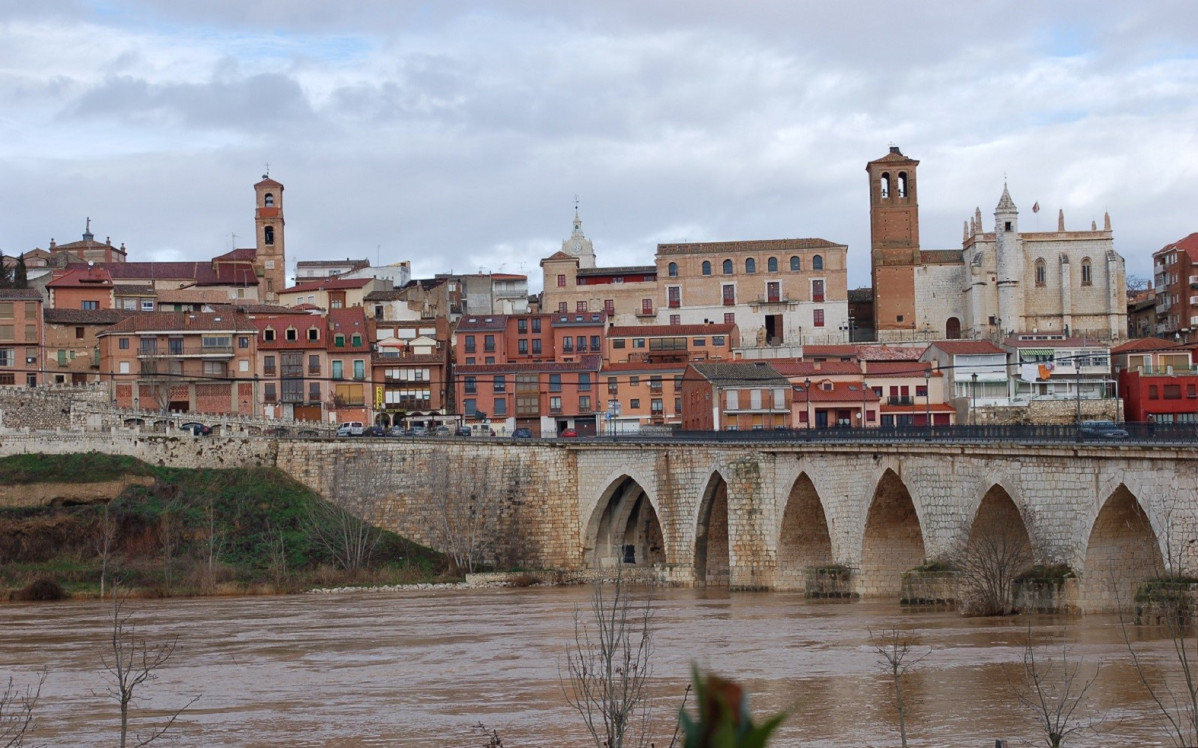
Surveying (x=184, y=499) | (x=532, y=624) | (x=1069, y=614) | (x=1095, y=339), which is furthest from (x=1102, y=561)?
(x=1095, y=339)

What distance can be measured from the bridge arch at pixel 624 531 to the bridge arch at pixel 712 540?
4.22 m

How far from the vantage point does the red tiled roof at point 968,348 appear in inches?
2945

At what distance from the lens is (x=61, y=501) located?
56.9m

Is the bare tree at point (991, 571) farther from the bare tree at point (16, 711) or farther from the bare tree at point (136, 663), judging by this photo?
the bare tree at point (16, 711)

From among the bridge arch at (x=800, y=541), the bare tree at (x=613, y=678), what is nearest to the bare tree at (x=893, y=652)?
the bare tree at (x=613, y=678)

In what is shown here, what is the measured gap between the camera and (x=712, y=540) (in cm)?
5281

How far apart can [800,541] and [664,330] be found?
3429 cm

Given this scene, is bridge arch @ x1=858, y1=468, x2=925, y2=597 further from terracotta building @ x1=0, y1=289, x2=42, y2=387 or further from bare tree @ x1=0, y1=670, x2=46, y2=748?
terracotta building @ x1=0, y1=289, x2=42, y2=387

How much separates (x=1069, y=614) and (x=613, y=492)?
2683 cm

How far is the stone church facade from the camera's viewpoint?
8619 cm

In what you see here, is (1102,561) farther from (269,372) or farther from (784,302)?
(784,302)

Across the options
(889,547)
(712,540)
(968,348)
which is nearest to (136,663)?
(889,547)

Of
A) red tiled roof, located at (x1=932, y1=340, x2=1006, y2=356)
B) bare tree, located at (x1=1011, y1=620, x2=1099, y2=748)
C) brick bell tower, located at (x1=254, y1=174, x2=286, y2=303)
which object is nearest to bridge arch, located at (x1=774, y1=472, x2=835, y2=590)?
bare tree, located at (x1=1011, y1=620, x2=1099, y2=748)

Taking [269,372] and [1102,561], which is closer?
[1102,561]
